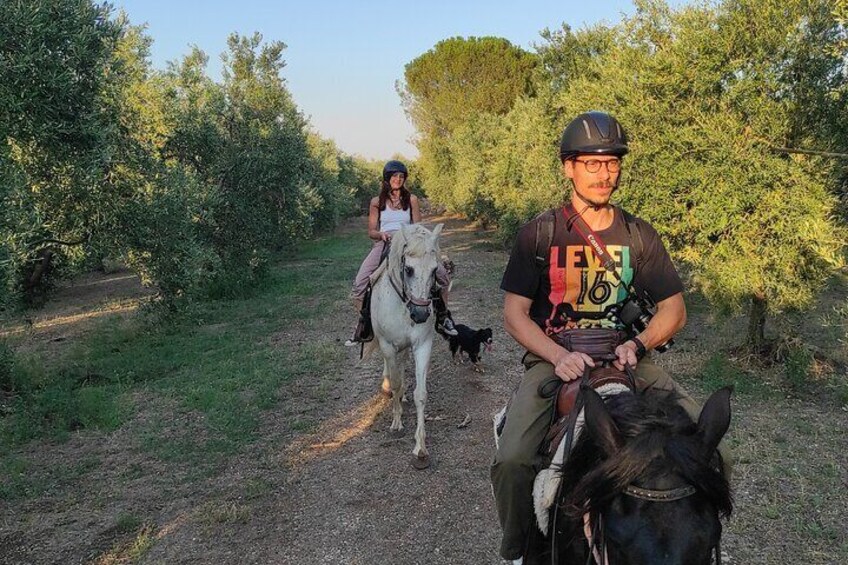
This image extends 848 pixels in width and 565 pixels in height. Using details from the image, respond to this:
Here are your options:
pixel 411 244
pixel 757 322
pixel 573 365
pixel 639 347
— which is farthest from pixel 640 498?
pixel 757 322

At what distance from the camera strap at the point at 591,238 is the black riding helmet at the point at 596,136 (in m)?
0.35

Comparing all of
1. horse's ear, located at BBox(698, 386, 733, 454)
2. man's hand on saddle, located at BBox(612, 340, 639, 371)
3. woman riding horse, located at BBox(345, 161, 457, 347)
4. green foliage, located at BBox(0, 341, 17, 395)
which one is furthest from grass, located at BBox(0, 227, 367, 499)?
horse's ear, located at BBox(698, 386, 733, 454)

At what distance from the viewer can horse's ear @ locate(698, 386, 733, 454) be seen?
1844 millimetres

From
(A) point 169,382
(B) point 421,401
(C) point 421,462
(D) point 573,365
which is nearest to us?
(D) point 573,365

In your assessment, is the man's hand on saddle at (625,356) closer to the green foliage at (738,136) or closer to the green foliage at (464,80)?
the green foliage at (738,136)

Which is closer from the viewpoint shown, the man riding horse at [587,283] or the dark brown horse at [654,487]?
the dark brown horse at [654,487]

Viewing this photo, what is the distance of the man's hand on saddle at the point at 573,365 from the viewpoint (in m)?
2.62

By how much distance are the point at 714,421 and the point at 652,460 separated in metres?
0.28

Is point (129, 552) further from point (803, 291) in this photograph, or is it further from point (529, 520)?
point (803, 291)

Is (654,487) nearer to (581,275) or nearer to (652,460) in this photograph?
(652,460)

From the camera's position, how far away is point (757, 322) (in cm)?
874

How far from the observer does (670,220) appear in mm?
8906

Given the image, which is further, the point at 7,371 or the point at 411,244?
the point at 7,371

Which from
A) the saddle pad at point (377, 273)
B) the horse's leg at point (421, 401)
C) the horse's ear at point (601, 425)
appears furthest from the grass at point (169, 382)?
the horse's ear at point (601, 425)
